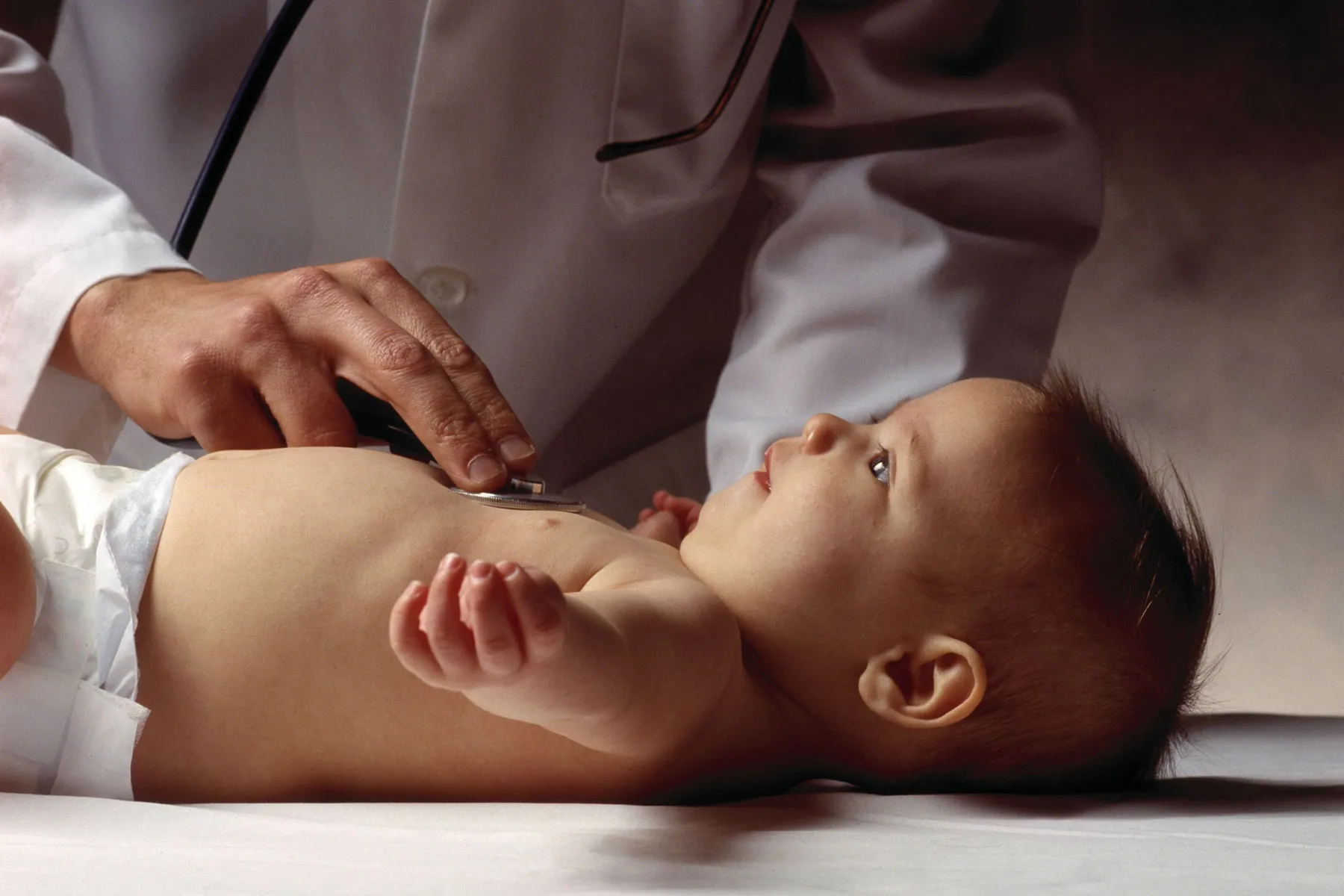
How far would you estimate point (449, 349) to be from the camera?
2.52ft

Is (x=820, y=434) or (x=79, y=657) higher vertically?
(x=820, y=434)

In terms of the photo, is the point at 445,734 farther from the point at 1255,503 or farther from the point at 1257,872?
the point at 1255,503

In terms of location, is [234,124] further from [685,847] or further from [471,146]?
[685,847]

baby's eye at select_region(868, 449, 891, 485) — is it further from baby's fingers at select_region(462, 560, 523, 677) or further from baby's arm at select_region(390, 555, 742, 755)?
baby's fingers at select_region(462, 560, 523, 677)

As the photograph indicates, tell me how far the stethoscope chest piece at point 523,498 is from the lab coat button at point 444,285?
354mm

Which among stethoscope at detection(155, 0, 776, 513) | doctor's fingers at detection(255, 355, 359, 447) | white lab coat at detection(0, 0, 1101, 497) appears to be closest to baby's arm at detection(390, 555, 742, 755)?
stethoscope at detection(155, 0, 776, 513)

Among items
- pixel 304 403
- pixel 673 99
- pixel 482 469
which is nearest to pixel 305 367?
pixel 304 403

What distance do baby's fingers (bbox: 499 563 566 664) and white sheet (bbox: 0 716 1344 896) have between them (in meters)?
0.09

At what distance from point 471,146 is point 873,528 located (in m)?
0.51

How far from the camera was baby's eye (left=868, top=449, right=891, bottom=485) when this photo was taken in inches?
28.7

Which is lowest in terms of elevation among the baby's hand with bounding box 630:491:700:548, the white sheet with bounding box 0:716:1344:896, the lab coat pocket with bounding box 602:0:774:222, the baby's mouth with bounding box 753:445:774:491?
the baby's hand with bounding box 630:491:700:548

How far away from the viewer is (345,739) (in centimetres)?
63

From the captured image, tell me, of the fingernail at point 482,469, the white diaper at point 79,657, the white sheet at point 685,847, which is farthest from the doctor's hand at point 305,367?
the white sheet at point 685,847

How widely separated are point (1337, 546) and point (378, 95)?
1525 mm
